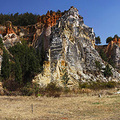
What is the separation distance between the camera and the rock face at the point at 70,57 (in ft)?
83.9

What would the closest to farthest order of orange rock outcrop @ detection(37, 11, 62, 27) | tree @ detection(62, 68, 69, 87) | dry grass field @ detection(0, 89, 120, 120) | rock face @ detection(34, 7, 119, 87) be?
1. dry grass field @ detection(0, 89, 120, 120)
2. tree @ detection(62, 68, 69, 87)
3. rock face @ detection(34, 7, 119, 87)
4. orange rock outcrop @ detection(37, 11, 62, 27)

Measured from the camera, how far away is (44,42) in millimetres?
41469

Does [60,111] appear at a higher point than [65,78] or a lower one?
lower

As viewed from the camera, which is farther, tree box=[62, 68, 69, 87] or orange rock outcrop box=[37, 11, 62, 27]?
orange rock outcrop box=[37, 11, 62, 27]

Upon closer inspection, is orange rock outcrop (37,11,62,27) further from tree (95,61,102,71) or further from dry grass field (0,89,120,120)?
dry grass field (0,89,120,120)

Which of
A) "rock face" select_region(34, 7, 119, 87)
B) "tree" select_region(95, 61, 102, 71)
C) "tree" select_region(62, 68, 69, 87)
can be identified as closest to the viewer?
"tree" select_region(62, 68, 69, 87)

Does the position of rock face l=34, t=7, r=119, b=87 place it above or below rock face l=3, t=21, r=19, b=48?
below

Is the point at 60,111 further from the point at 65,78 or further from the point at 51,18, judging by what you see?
the point at 51,18

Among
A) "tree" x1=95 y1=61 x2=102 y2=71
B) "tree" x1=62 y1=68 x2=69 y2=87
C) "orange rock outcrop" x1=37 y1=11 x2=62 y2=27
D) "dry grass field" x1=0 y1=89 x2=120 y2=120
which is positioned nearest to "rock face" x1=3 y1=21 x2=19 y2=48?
"orange rock outcrop" x1=37 y1=11 x2=62 y2=27

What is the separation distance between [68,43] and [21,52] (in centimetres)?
1204

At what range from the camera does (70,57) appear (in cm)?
3031

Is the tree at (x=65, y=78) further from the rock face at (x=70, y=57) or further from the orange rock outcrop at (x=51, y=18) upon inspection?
the orange rock outcrop at (x=51, y=18)

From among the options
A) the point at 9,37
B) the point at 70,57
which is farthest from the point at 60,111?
the point at 9,37

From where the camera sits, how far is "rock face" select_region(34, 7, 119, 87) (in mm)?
25578
